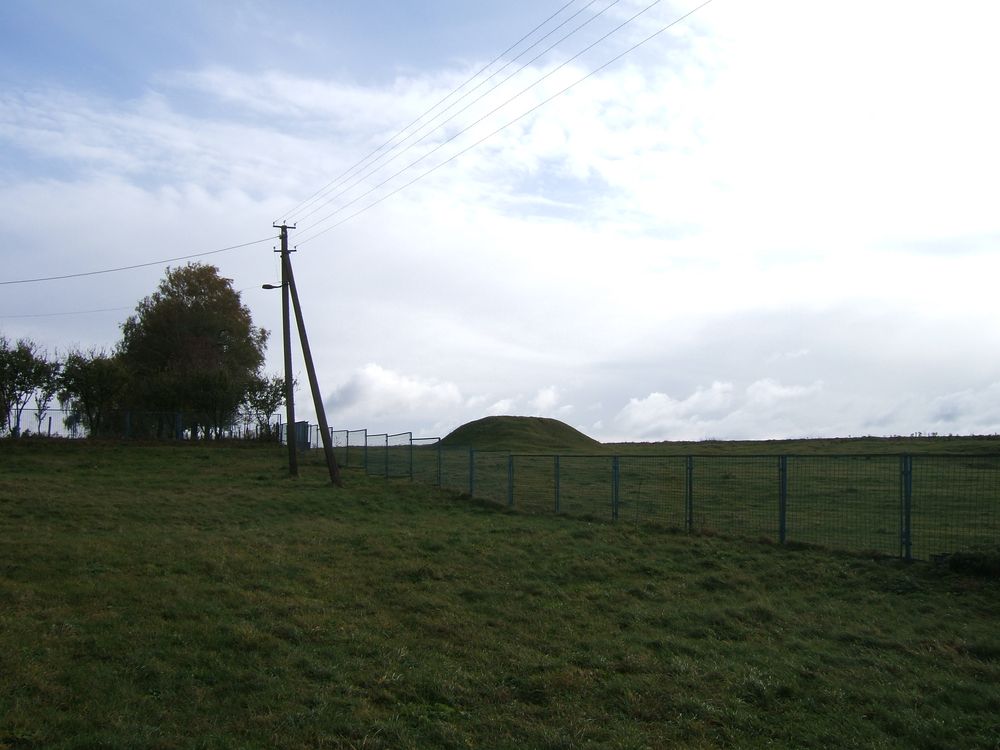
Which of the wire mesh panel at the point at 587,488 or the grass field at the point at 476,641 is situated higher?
the wire mesh panel at the point at 587,488

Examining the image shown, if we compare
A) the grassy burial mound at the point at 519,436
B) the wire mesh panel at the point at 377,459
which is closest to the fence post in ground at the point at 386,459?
the wire mesh panel at the point at 377,459

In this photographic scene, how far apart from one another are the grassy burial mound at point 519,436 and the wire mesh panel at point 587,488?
21.7m

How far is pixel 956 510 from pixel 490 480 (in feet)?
41.7

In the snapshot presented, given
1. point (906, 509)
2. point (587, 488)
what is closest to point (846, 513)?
point (906, 509)

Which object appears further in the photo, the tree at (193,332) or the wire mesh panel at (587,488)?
the tree at (193,332)

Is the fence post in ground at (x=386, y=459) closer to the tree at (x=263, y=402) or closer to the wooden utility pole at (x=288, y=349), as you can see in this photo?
the wooden utility pole at (x=288, y=349)

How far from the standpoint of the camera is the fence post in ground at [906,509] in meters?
13.5

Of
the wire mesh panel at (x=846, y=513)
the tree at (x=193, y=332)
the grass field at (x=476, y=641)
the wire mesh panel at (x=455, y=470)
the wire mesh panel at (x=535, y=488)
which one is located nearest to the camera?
the grass field at (x=476, y=641)

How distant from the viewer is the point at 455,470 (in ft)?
87.4

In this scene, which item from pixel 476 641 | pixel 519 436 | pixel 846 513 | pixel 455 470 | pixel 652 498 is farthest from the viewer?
pixel 519 436

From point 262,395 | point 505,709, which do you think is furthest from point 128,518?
point 262,395

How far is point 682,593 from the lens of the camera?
12047 millimetres

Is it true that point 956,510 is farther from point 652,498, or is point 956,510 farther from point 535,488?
point 535,488

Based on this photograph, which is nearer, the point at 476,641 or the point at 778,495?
the point at 476,641
